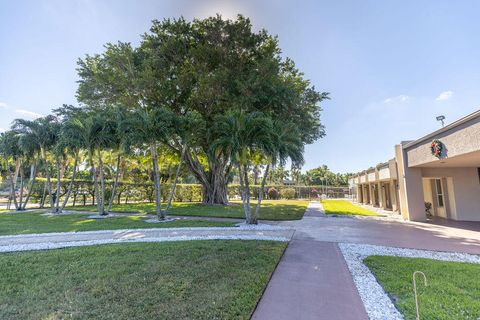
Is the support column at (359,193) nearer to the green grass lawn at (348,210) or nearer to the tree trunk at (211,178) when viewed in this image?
the green grass lawn at (348,210)

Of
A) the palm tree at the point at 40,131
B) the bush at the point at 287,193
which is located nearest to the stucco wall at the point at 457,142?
the palm tree at the point at 40,131

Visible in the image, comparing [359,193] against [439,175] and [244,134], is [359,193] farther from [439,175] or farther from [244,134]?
[244,134]

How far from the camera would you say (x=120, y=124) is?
35.6 ft

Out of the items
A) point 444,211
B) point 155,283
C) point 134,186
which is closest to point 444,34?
point 444,211

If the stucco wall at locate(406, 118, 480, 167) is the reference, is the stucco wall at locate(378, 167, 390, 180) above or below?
below

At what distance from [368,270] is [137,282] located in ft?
14.3

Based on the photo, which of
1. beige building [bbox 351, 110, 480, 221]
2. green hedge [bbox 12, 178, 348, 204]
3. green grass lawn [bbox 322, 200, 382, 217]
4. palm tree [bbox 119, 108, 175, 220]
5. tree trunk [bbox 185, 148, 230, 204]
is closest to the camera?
beige building [bbox 351, 110, 480, 221]

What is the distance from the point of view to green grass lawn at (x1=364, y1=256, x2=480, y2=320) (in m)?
3.07

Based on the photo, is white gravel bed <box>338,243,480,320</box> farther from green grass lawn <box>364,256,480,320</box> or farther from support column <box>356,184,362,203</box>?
support column <box>356,184,362,203</box>

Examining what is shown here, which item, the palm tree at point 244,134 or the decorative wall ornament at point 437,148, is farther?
the palm tree at point 244,134

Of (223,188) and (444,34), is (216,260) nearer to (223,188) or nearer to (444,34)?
(444,34)

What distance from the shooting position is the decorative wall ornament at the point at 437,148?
8727 millimetres

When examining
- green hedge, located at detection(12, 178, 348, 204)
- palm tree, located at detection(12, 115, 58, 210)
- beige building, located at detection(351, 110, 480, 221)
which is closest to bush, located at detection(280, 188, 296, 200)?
green hedge, located at detection(12, 178, 348, 204)

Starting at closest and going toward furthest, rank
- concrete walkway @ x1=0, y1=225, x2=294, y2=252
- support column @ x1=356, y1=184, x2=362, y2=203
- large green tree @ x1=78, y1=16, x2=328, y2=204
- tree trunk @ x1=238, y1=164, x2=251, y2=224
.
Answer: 1. concrete walkway @ x1=0, y1=225, x2=294, y2=252
2. tree trunk @ x1=238, y1=164, x2=251, y2=224
3. large green tree @ x1=78, y1=16, x2=328, y2=204
4. support column @ x1=356, y1=184, x2=362, y2=203
